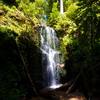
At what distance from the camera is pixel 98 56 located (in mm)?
11742

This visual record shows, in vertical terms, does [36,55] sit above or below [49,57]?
above

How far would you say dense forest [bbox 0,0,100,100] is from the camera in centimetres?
885

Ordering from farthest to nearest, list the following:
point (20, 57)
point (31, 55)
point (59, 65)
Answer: point (59, 65) → point (31, 55) → point (20, 57)

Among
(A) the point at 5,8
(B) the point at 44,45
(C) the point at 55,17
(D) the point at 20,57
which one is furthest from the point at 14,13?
(C) the point at 55,17

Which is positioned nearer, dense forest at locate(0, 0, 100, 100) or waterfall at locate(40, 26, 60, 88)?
dense forest at locate(0, 0, 100, 100)

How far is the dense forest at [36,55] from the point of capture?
885cm

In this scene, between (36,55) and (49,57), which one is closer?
(36,55)

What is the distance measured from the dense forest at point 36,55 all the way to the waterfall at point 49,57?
0.45 meters

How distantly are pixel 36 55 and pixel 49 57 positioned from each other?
87.7 inches

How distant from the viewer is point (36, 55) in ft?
43.1

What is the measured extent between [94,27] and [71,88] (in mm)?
3459

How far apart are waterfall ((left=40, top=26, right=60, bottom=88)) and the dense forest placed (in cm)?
45

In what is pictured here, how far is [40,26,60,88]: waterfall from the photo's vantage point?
1420 cm

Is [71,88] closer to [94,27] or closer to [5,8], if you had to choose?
[94,27]
